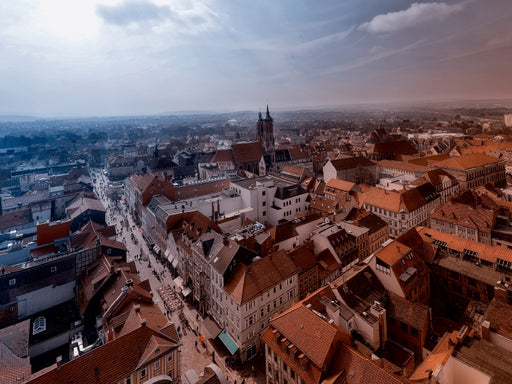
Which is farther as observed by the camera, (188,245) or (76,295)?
(188,245)

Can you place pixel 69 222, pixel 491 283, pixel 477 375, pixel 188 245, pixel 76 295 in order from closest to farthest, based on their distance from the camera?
pixel 477 375 → pixel 491 283 → pixel 76 295 → pixel 188 245 → pixel 69 222

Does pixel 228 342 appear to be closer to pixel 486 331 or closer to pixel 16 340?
pixel 16 340

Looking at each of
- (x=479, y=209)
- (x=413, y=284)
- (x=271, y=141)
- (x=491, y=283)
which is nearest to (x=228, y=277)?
(x=413, y=284)

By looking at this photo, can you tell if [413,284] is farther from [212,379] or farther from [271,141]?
[271,141]

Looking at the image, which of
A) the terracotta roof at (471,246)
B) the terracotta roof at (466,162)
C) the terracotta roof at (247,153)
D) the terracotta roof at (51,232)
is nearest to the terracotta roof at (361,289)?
the terracotta roof at (471,246)

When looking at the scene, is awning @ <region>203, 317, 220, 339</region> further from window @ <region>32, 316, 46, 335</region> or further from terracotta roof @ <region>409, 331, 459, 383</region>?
terracotta roof @ <region>409, 331, 459, 383</region>

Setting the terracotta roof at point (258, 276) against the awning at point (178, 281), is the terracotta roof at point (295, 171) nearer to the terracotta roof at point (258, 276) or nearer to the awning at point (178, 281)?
the terracotta roof at point (258, 276)
